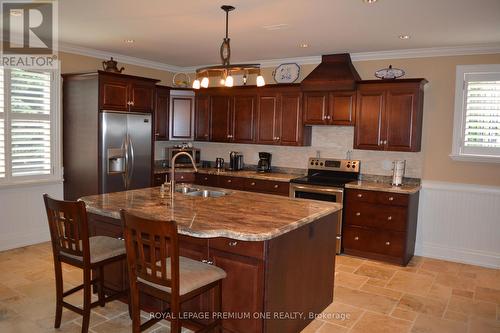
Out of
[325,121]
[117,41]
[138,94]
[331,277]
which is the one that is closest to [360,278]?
[331,277]

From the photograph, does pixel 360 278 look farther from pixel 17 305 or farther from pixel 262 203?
pixel 17 305

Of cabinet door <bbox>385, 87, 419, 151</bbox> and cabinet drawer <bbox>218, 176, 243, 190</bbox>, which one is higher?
cabinet door <bbox>385, 87, 419, 151</bbox>

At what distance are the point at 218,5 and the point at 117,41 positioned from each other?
213 cm

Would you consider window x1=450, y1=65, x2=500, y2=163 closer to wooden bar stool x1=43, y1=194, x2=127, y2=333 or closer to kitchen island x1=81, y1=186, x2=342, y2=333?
kitchen island x1=81, y1=186, x2=342, y2=333

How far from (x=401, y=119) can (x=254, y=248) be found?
3.19m

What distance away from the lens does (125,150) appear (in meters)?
5.45

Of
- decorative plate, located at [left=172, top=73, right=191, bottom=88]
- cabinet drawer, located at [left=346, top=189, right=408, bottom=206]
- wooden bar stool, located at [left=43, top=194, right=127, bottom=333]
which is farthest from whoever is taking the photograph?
decorative plate, located at [left=172, top=73, right=191, bottom=88]

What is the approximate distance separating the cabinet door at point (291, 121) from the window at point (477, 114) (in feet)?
6.53

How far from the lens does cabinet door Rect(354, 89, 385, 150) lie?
5117 mm

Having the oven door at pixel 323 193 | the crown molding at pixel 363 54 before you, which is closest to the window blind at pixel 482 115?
the crown molding at pixel 363 54

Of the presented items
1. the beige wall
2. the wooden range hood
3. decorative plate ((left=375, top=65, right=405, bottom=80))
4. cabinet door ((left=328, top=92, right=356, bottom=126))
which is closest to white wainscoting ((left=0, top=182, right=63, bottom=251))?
the wooden range hood

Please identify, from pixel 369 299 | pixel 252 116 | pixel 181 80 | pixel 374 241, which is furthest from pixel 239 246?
pixel 181 80

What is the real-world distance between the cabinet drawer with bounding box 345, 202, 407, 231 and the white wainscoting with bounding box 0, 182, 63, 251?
155 inches

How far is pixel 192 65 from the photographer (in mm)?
6840
